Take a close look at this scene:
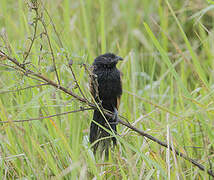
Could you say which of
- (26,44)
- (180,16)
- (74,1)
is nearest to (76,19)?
(74,1)

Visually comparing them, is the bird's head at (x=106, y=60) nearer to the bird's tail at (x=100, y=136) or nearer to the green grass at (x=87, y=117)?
the green grass at (x=87, y=117)

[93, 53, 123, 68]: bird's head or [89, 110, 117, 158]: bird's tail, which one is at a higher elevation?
[93, 53, 123, 68]: bird's head

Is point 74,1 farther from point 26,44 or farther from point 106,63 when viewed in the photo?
point 26,44

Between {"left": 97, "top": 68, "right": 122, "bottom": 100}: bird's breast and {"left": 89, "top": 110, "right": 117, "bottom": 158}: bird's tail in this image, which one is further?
{"left": 97, "top": 68, "right": 122, "bottom": 100}: bird's breast

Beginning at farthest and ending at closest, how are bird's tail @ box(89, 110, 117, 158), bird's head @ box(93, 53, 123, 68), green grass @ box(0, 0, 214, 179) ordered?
bird's head @ box(93, 53, 123, 68) < bird's tail @ box(89, 110, 117, 158) < green grass @ box(0, 0, 214, 179)

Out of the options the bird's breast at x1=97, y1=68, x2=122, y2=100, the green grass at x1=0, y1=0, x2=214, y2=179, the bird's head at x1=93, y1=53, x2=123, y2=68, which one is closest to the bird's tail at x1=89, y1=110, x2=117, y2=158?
the green grass at x1=0, y1=0, x2=214, y2=179

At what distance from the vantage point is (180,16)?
4.36 meters

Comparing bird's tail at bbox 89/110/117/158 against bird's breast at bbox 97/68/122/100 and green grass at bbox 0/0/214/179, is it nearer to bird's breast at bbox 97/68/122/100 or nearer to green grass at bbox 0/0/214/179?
green grass at bbox 0/0/214/179

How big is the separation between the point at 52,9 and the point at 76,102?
2129 millimetres

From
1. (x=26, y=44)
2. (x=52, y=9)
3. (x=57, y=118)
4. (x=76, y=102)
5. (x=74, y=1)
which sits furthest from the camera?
(x=74, y=1)

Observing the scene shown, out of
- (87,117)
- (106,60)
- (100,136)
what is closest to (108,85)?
(106,60)

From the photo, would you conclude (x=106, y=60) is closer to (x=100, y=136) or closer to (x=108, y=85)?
(x=108, y=85)

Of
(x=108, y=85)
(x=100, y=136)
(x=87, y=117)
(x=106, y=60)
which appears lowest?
(x=100, y=136)

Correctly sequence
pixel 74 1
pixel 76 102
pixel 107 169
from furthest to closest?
pixel 74 1
pixel 107 169
pixel 76 102
